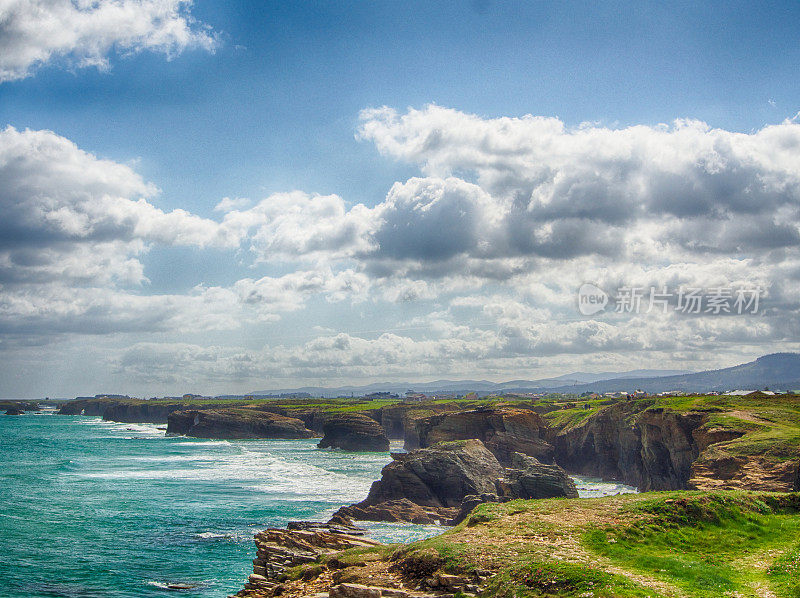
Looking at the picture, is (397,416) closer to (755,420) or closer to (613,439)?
(613,439)

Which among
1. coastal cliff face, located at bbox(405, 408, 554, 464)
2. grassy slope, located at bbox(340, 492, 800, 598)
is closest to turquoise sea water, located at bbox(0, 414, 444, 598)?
coastal cliff face, located at bbox(405, 408, 554, 464)

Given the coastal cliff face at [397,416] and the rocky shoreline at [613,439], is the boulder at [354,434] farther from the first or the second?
the coastal cliff face at [397,416]

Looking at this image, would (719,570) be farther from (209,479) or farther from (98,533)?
(209,479)

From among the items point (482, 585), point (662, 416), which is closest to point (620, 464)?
point (662, 416)

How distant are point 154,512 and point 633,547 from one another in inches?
1871

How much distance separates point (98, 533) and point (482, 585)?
39856 mm

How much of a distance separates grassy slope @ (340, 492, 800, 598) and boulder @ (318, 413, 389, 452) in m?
96.5

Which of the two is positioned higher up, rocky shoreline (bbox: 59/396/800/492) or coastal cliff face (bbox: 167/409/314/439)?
rocky shoreline (bbox: 59/396/800/492)

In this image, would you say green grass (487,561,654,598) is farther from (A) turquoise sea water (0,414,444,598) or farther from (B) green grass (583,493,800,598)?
(A) turquoise sea water (0,414,444,598)

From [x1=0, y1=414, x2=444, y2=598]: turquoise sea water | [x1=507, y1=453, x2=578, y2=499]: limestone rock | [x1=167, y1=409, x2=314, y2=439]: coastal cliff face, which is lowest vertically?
[x1=167, y1=409, x2=314, y2=439]: coastal cliff face

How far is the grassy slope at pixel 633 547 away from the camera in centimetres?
1825

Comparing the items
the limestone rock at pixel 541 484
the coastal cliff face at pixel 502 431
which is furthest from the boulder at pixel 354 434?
the limestone rock at pixel 541 484

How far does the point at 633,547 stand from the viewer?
22234 millimetres

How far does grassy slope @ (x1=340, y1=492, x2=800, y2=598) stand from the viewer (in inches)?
719
